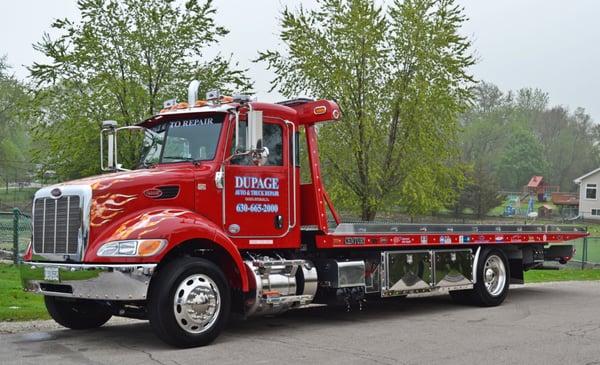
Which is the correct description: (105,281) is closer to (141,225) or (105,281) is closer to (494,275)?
(141,225)

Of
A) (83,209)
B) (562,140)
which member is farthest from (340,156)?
(562,140)

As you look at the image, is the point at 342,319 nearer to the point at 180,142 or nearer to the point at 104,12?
the point at 180,142

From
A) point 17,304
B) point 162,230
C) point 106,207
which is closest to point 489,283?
point 162,230

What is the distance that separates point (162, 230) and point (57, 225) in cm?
138

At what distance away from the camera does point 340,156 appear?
21688 mm

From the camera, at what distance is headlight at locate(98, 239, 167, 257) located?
26.2ft

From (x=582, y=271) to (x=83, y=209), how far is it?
19.7m

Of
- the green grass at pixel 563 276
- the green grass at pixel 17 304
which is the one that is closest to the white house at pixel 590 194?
the green grass at pixel 563 276

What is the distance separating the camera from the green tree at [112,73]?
18.2 m

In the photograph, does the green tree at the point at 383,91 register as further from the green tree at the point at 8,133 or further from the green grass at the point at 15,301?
the green tree at the point at 8,133

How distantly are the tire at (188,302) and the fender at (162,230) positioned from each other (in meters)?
0.29

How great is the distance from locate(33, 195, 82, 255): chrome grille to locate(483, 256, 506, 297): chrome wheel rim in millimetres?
7553

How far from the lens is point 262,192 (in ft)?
31.9

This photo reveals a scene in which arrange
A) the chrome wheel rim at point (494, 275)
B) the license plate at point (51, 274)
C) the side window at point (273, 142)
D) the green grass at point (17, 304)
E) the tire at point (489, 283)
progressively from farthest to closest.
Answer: the chrome wheel rim at point (494, 275) < the tire at point (489, 283) < the green grass at point (17, 304) < the side window at point (273, 142) < the license plate at point (51, 274)
